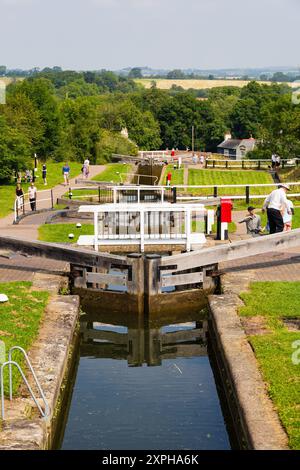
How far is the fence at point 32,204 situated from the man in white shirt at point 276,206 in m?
9.68

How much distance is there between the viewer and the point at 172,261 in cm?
1739

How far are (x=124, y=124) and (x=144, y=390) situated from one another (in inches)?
3376

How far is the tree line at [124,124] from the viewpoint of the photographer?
4997 cm

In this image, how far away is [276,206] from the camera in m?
18.6

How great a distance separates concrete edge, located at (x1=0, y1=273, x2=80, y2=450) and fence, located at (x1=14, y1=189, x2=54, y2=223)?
8.81 m

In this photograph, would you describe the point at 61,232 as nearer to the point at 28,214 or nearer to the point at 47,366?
the point at 28,214

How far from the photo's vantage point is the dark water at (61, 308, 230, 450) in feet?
36.1

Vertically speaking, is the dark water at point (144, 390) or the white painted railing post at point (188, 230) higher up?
the white painted railing post at point (188, 230)

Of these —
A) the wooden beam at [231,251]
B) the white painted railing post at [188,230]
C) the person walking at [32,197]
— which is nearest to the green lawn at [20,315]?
the wooden beam at [231,251]

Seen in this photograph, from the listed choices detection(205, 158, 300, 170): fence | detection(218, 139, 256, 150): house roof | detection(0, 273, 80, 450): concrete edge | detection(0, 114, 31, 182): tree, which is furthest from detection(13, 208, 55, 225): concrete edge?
detection(218, 139, 256, 150): house roof

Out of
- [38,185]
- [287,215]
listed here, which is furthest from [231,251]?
[38,185]

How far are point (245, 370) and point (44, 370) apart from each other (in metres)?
2.89

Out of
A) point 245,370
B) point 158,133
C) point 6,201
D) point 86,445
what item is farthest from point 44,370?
point 158,133

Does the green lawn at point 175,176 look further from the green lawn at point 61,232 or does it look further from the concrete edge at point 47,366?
the concrete edge at point 47,366
